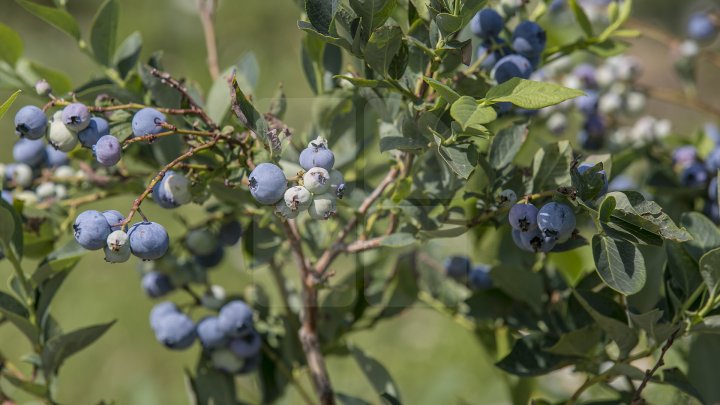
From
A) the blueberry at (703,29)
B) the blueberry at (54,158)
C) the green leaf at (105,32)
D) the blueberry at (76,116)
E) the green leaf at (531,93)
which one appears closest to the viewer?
the green leaf at (531,93)

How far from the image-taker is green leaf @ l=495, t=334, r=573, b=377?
92 centimetres

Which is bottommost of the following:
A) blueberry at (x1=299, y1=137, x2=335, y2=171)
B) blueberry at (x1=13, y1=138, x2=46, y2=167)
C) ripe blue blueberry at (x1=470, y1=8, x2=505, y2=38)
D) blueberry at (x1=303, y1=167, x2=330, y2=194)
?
blueberry at (x1=13, y1=138, x2=46, y2=167)

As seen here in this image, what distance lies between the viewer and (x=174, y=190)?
0.82 metres

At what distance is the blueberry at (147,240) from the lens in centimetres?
73

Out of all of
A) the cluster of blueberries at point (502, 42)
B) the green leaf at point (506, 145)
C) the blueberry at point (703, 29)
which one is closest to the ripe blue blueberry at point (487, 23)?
the cluster of blueberries at point (502, 42)

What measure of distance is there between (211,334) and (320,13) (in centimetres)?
49

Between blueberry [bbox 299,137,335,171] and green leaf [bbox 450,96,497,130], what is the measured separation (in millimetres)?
117

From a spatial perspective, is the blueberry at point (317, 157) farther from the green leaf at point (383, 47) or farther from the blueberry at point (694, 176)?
the blueberry at point (694, 176)

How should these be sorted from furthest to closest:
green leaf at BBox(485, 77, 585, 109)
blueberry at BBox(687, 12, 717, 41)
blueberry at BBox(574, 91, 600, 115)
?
blueberry at BBox(687, 12, 717, 41)
blueberry at BBox(574, 91, 600, 115)
green leaf at BBox(485, 77, 585, 109)

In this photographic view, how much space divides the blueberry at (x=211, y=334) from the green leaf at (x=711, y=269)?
0.57 metres

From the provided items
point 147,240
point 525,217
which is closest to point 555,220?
point 525,217

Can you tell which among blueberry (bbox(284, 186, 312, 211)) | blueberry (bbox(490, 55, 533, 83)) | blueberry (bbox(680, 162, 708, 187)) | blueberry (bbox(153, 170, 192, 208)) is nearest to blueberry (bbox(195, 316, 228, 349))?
blueberry (bbox(153, 170, 192, 208))

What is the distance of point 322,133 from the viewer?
101cm

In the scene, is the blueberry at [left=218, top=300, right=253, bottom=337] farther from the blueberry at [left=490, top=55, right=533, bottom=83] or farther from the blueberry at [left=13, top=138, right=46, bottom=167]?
the blueberry at [left=490, top=55, right=533, bottom=83]
